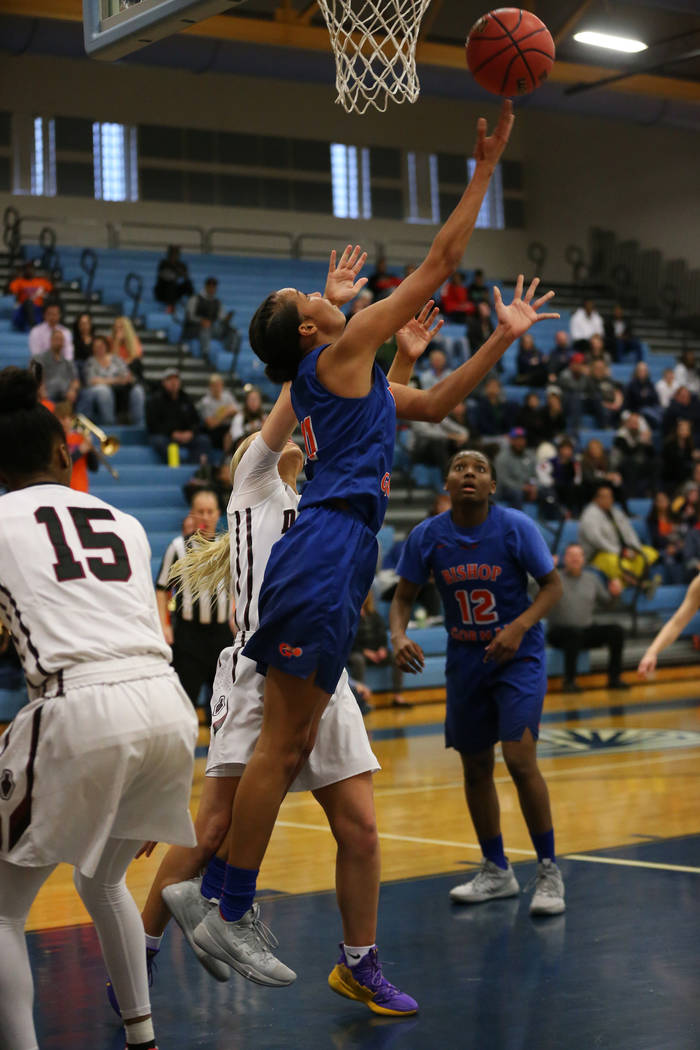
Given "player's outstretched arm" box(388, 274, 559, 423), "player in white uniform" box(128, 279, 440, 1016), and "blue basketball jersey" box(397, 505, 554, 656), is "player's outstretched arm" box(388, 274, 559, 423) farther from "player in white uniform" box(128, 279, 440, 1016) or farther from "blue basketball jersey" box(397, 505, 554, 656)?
"blue basketball jersey" box(397, 505, 554, 656)

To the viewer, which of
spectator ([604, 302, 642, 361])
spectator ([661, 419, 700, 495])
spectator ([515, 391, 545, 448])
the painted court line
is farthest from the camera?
spectator ([604, 302, 642, 361])

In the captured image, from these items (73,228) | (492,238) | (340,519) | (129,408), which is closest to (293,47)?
(129,408)

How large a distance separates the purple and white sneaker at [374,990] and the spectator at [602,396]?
1523cm

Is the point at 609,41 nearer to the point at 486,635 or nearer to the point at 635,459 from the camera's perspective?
the point at 635,459

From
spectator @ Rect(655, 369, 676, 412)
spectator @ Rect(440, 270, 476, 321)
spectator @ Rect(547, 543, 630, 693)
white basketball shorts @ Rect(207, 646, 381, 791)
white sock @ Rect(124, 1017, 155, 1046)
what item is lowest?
spectator @ Rect(547, 543, 630, 693)

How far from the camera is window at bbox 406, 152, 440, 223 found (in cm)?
2570

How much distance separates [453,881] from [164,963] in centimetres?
164

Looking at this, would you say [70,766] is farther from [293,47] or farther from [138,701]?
[293,47]

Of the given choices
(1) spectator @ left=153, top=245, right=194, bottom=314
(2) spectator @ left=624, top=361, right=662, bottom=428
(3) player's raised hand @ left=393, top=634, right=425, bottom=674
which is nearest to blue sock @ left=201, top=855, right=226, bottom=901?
(3) player's raised hand @ left=393, top=634, right=425, bottom=674

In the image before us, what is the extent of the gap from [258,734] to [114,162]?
19966 millimetres

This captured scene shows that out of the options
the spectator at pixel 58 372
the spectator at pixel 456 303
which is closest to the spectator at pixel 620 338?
the spectator at pixel 456 303

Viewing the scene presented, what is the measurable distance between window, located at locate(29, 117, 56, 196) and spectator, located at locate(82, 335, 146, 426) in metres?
7.75

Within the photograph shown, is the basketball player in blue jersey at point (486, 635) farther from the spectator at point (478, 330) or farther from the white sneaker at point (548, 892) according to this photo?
the spectator at point (478, 330)

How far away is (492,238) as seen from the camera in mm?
26484
